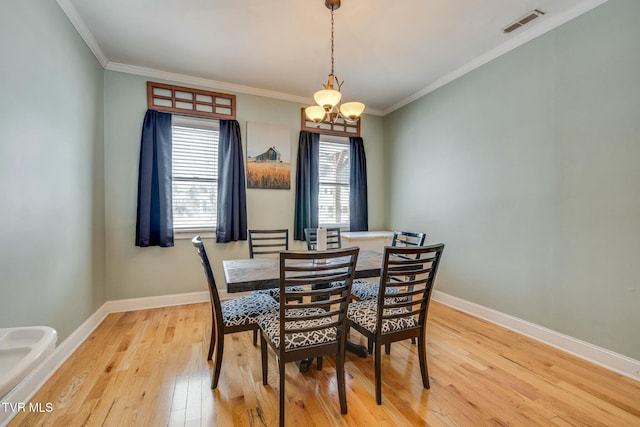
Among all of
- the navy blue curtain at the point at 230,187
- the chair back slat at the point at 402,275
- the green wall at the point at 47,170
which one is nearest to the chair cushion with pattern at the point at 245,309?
the chair back slat at the point at 402,275

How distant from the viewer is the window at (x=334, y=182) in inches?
174

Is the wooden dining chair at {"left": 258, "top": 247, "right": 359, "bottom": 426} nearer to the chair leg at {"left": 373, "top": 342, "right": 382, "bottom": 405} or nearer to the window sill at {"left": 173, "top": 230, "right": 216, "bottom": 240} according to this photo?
the chair leg at {"left": 373, "top": 342, "right": 382, "bottom": 405}

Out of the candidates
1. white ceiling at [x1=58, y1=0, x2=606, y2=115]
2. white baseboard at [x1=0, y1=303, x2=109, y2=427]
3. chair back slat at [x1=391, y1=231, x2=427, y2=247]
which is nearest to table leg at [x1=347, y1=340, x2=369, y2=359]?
chair back slat at [x1=391, y1=231, x2=427, y2=247]

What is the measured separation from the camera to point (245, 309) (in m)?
2.06

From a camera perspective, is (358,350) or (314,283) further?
(358,350)

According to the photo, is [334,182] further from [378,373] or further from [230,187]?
[378,373]

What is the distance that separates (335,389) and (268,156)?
2975 mm

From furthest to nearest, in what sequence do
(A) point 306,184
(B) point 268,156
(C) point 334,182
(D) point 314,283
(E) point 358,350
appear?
1. (C) point 334,182
2. (A) point 306,184
3. (B) point 268,156
4. (E) point 358,350
5. (D) point 314,283

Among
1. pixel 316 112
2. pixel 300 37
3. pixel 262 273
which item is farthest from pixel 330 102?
pixel 262 273

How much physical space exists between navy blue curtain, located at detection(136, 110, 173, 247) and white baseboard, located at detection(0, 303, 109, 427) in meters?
0.92

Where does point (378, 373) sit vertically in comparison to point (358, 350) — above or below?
above

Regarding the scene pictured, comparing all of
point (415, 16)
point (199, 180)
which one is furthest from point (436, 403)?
point (199, 180)

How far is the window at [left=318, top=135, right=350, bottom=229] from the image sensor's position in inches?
174

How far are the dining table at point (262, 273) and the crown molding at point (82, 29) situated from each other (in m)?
2.45
